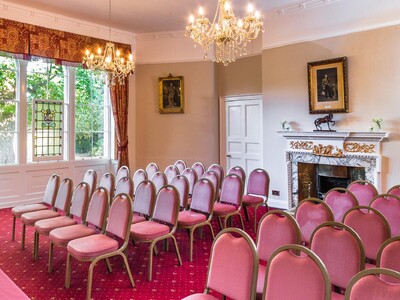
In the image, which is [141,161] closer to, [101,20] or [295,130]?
[101,20]

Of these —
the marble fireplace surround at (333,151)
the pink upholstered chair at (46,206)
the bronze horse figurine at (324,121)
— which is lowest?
the pink upholstered chair at (46,206)

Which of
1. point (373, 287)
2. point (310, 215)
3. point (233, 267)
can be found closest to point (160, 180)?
point (310, 215)

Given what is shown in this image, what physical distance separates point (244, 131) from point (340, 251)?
5.13 meters

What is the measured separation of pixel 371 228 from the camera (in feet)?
8.23

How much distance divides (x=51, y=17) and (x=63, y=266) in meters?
5.11

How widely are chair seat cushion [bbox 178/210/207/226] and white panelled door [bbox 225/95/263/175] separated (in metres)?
3.19

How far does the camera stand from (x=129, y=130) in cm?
782

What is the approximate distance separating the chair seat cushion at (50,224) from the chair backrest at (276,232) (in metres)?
2.28

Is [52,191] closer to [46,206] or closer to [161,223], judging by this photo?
[46,206]

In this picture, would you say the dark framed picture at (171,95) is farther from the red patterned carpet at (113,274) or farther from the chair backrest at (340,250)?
the chair backrest at (340,250)

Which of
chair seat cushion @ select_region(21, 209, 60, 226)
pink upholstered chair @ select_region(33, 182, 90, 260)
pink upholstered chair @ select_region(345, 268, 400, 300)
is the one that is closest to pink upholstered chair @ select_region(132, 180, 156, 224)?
pink upholstered chair @ select_region(33, 182, 90, 260)

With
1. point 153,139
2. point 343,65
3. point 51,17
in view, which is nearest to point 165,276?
point 343,65

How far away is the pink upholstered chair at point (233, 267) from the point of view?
1817 millimetres

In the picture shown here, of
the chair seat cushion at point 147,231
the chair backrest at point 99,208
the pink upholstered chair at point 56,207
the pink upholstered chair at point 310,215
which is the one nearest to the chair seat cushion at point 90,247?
the chair backrest at point 99,208
